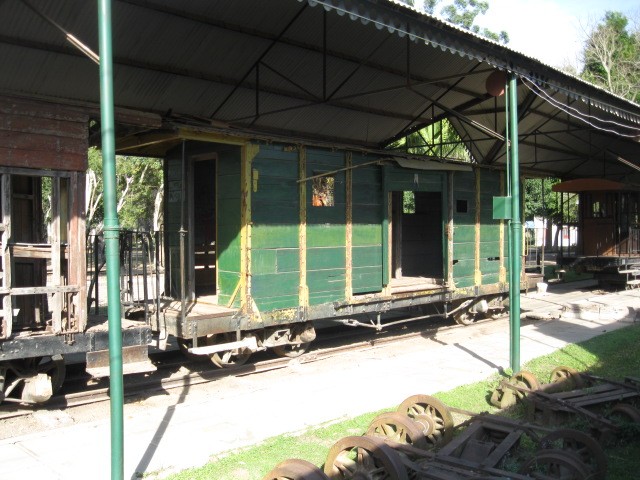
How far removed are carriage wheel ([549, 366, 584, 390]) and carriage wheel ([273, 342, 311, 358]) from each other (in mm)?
3611

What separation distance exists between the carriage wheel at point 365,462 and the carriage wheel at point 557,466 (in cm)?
99

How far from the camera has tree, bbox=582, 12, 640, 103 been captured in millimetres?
30969

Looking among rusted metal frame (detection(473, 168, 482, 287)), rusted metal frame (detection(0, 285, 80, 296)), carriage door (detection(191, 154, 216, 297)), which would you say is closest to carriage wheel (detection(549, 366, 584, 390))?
rusted metal frame (detection(473, 168, 482, 287))

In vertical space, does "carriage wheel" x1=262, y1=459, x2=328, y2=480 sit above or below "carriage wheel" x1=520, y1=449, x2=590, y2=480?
above

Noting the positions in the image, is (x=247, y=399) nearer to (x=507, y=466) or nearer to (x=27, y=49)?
(x=507, y=466)

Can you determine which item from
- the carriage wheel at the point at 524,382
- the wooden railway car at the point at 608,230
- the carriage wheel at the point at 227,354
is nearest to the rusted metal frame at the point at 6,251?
the carriage wheel at the point at 227,354

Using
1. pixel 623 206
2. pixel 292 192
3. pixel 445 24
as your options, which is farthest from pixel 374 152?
pixel 623 206

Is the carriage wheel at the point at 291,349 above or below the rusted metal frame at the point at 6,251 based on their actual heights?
below

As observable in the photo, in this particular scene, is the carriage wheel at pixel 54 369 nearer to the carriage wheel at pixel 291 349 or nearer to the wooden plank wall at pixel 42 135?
the wooden plank wall at pixel 42 135

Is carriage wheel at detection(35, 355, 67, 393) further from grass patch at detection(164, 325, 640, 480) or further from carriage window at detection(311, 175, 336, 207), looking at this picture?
carriage window at detection(311, 175, 336, 207)

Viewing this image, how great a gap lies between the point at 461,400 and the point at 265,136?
13.9 feet

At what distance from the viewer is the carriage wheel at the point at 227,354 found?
794cm

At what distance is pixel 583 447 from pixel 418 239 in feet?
25.9

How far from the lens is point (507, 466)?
4.60 metres
